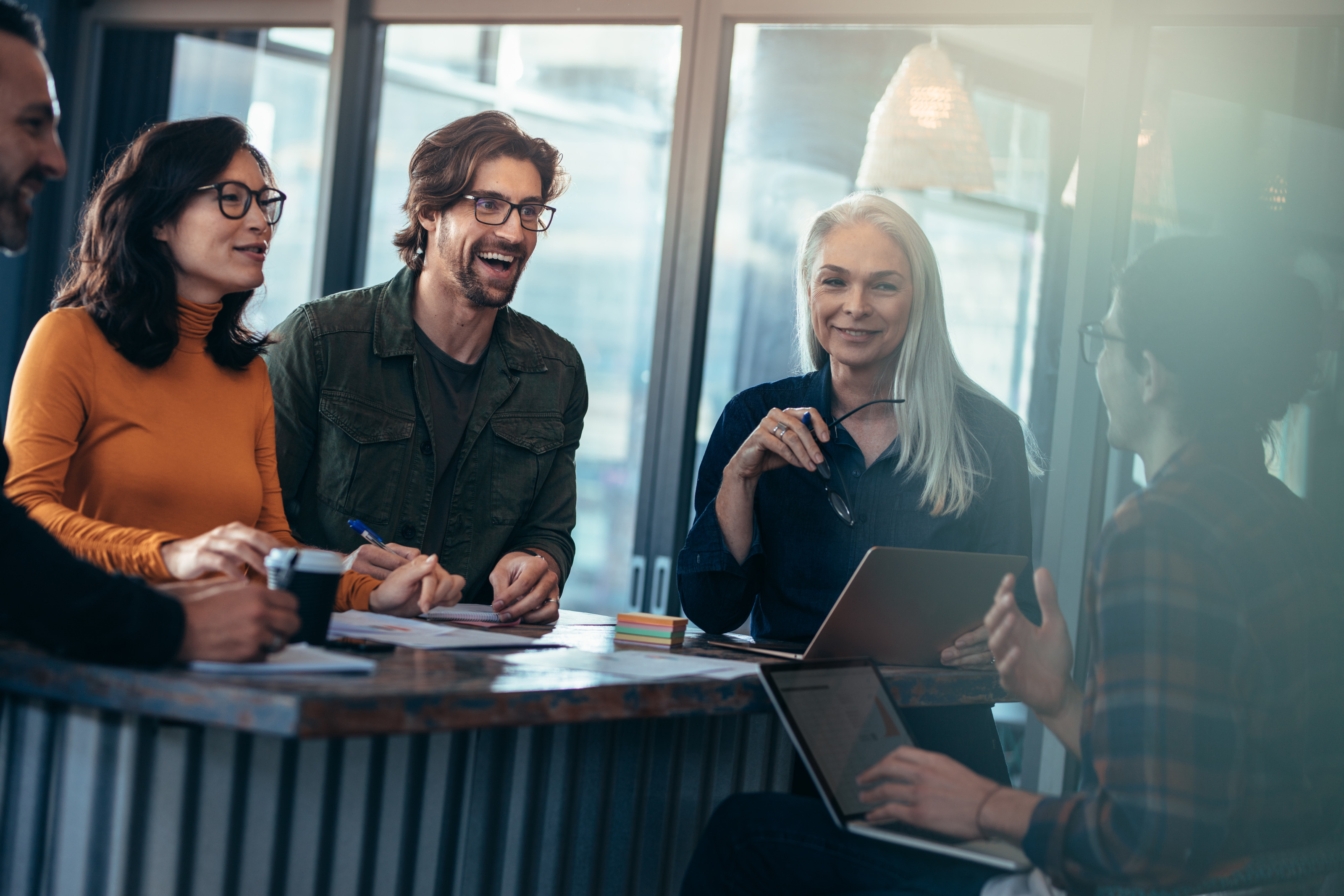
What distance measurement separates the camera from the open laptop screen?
144 centimetres

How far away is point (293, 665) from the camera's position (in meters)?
1.21

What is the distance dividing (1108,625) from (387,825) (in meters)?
0.88

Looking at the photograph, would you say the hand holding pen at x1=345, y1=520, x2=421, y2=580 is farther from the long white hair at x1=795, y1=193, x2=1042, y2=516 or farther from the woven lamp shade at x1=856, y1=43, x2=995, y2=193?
the woven lamp shade at x1=856, y1=43, x2=995, y2=193

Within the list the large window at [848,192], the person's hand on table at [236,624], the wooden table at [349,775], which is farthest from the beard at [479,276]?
the person's hand on table at [236,624]

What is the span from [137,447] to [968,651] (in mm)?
1397

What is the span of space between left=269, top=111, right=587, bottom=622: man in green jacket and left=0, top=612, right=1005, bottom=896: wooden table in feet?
2.46

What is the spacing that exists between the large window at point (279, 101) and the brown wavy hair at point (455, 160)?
153cm

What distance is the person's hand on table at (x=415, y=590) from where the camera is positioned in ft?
5.88

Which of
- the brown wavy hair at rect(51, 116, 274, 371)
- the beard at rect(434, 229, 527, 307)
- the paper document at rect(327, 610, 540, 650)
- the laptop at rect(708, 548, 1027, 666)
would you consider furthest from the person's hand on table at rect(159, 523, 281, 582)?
the beard at rect(434, 229, 527, 307)

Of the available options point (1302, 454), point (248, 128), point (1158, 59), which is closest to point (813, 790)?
point (248, 128)

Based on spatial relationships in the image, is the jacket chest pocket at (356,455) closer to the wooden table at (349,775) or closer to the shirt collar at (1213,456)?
the wooden table at (349,775)

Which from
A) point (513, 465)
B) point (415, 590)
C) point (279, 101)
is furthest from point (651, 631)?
point (279, 101)

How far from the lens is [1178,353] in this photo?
1357mm

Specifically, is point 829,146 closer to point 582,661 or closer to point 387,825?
point 582,661
